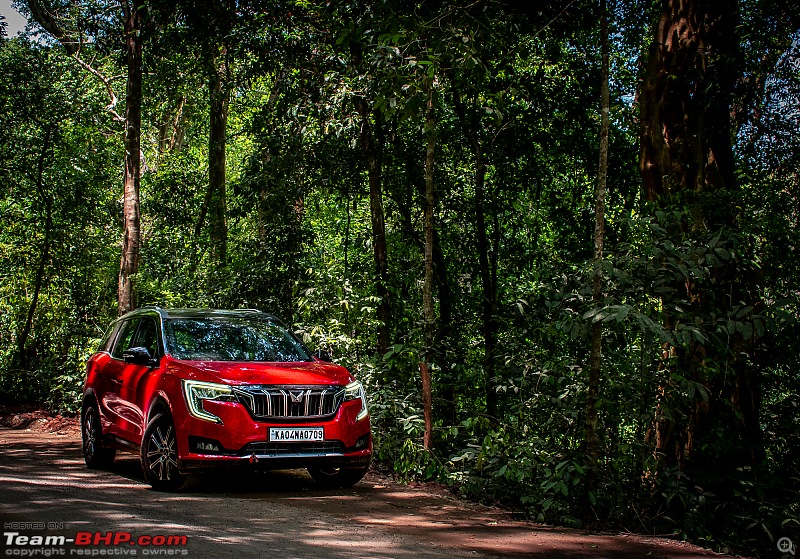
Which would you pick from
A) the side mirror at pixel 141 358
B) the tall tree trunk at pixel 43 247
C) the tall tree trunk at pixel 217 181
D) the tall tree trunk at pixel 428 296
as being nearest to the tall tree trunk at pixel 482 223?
the tall tree trunk at pixel 428 296

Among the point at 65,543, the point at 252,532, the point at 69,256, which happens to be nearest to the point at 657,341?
the point at 252,532

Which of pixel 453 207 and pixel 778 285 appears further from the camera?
pixel 453 207

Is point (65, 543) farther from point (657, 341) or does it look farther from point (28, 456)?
point (28, 456)

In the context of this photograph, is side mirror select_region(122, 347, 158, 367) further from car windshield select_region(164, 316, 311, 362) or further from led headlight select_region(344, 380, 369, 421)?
led headlight select_region(344, 380, 369, 421)

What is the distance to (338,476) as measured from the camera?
31.4 ft

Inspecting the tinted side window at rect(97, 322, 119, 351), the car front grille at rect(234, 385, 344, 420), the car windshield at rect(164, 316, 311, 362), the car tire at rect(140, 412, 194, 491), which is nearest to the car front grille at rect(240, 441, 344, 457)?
the car front grille at rect(234, 385, 344, 420)

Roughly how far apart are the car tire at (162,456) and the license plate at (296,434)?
3.15 feet

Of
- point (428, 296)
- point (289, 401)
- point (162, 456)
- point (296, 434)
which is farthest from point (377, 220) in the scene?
point (162, 456)

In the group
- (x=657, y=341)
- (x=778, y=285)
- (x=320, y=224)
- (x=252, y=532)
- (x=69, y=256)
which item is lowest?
(x=252, y=532)

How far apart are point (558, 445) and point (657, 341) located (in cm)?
158

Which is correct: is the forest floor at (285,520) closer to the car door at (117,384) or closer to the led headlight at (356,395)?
the car door at (117,384)

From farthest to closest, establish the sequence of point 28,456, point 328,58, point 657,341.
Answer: point 328,58 < point 28,456 < point 657,341

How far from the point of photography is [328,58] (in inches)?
560

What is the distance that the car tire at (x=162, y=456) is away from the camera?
845cm
